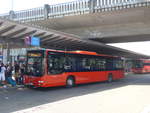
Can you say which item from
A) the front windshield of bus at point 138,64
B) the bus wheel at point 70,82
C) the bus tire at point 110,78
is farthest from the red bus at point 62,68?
the front windshield of bus at point 138,64

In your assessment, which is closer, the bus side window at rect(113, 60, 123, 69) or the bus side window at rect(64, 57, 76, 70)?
the bus side window at rect(64, 57, 76, 70)

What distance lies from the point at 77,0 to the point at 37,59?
8.62 metres

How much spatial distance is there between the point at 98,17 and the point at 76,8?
229 cm

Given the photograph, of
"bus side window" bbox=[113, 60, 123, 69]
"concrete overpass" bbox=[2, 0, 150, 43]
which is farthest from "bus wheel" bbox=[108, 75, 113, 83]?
"concrete overpass" bbox=[2, 0, 150, 43]

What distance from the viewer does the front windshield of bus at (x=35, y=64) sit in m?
13.0

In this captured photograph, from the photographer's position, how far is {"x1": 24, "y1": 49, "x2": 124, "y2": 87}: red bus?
42.4 ft

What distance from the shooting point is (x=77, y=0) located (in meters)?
19.0

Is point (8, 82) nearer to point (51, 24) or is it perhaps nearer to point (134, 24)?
point (51, 24)

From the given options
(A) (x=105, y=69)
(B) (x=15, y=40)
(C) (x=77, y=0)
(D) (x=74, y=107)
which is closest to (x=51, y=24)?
(C) (x=77, y=0)

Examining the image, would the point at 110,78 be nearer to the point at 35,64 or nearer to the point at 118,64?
the point at 118,64

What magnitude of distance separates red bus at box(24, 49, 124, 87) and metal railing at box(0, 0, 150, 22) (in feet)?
14.0

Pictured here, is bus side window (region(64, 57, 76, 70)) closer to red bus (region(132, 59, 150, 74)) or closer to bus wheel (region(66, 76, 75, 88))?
bus wheel (region(66, 76, 75, 88))

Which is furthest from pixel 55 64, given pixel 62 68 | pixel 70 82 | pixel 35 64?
pixel 70 82

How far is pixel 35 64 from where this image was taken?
43.5ft
